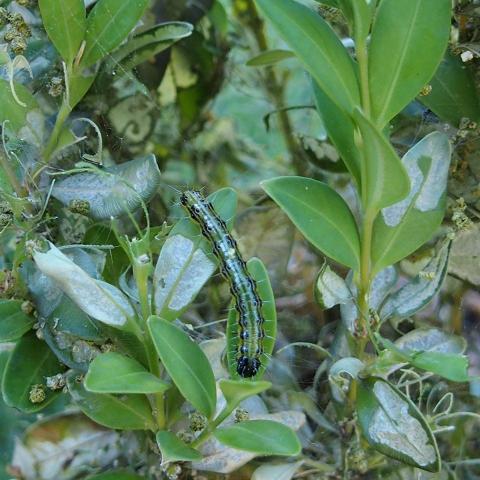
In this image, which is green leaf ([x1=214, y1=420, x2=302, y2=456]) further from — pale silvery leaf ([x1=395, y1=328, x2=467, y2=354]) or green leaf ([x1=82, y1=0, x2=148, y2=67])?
green leaf ([x1=82, y1=0, x2=148, y2=67])

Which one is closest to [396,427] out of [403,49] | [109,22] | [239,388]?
[239,388]

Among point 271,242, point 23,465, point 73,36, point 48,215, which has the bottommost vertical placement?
point 23,465

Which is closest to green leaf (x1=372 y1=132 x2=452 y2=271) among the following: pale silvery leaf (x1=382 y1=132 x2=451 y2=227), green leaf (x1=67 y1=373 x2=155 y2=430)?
pale silvery leaf (x1=382 y1=132 x2=451 y2=227)

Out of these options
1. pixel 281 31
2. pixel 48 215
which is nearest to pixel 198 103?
pixel 48 215

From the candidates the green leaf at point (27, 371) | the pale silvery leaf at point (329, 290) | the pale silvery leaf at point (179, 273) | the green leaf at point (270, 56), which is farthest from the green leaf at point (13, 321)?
the green leaf at point (270, 56)

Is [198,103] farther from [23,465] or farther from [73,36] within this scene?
[23,465]

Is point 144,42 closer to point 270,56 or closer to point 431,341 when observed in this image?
point 270,56

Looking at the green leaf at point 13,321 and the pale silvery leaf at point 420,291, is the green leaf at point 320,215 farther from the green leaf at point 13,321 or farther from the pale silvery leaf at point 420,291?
the green leaf at point 13,321
